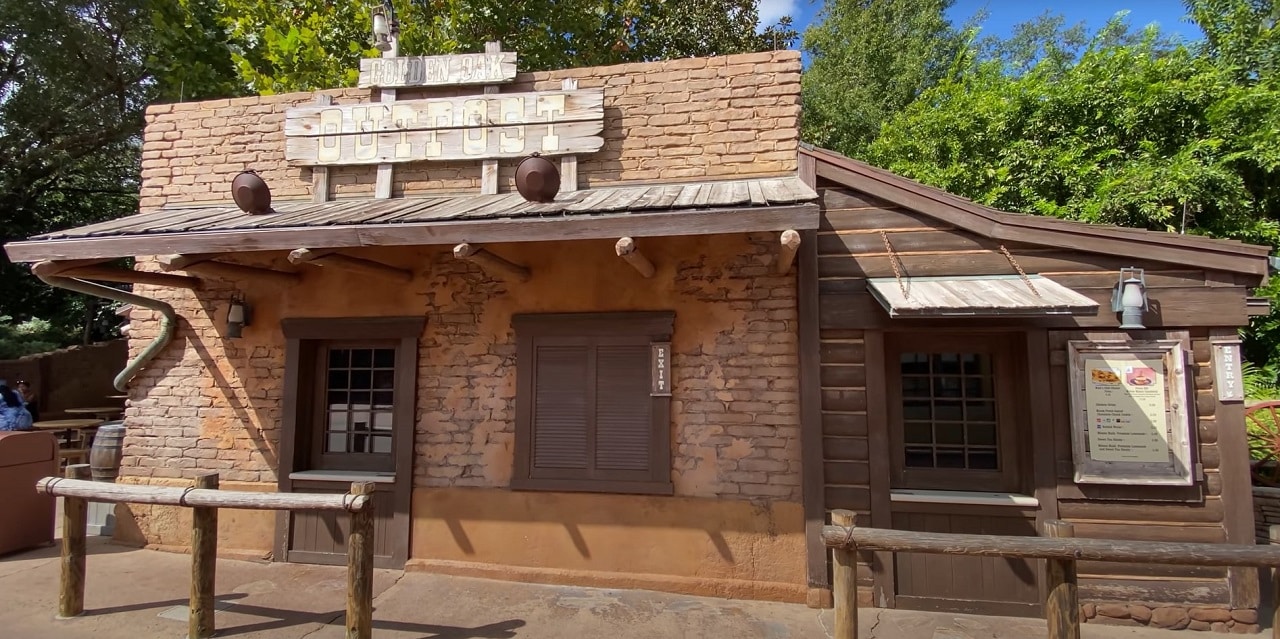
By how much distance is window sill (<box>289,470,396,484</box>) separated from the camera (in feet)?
18.1

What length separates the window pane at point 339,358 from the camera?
5.93 meters

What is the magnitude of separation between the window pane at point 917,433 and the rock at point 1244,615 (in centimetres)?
224

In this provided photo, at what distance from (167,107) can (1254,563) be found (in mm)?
9375

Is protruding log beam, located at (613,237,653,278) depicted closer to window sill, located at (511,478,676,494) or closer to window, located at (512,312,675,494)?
window, located at (512,312,675,494)

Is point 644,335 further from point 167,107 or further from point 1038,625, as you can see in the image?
point 167,107

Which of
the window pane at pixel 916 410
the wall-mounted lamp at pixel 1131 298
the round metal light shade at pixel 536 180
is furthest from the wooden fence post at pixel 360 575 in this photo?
the wall-mounted lamp at pixel 1131 298

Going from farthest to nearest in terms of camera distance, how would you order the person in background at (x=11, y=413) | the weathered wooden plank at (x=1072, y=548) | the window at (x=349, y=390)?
the person in background at (x=11, y=413) < the window at (x=349, y=390) < the weathered wooden plank at (x=1072, y=548)

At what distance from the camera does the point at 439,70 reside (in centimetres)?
593

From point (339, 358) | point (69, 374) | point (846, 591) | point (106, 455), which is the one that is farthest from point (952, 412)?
point (69, 374)

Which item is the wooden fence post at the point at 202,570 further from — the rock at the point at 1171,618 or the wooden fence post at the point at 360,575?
the rock at the point at 1171,618

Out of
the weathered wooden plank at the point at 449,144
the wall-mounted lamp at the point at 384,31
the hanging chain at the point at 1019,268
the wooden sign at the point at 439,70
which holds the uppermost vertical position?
the wall-mounted lamp at the point at 384,31

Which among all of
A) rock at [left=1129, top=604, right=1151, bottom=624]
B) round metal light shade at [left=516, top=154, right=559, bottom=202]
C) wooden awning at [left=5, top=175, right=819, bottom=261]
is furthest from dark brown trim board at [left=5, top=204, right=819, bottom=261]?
rock at [left=1129, top=604, right=1151, bottom=624]

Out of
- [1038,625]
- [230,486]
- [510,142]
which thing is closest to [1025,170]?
[1038,625]

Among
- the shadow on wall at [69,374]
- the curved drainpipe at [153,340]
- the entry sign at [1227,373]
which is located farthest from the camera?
the shadow on wall at [69,374]
